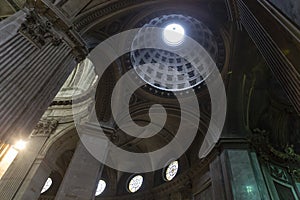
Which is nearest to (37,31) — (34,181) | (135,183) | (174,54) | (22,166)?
(22,166)

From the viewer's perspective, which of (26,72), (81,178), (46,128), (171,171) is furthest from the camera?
(171,171)

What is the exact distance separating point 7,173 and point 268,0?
9417 millimetres

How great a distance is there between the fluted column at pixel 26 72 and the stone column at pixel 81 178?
3.89 meters

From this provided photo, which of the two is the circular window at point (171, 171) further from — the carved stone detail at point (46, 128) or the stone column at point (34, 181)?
the carved stone detail at point (46, 128)

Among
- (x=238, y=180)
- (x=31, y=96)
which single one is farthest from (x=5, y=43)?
(x=238, y=180)

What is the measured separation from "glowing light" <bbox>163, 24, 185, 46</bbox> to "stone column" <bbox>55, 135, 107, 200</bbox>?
8.44 meters

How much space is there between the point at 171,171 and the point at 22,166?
23.8 ft

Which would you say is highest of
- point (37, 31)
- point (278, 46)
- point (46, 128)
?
point (46, 128)

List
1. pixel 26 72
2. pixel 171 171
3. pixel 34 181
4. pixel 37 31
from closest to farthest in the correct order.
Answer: pixel 26 72 < pixel 37 31 < pixel 34 181 < pixel 171 171

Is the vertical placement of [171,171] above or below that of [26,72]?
above

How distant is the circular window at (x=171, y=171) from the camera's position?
12.2 meters

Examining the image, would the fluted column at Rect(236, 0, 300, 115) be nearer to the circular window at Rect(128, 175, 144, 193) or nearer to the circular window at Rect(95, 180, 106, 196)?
the circular window at Rect(128, 175, 144, 193)

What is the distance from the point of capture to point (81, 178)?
Answer: 7723 mm

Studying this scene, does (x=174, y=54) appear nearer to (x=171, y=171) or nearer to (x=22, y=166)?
(x=171, y=171)
